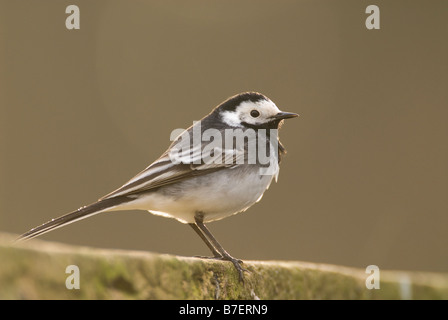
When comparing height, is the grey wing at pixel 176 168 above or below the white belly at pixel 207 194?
above

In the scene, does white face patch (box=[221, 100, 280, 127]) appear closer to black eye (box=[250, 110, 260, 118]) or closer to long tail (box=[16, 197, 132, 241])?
black eye (box=[250, 110, 260, 118])

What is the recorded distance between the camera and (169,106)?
1402 cm

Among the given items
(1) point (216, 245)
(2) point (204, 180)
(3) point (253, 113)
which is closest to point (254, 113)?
(3) point (253, 113)

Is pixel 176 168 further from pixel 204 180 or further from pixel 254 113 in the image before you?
pixel 254 113

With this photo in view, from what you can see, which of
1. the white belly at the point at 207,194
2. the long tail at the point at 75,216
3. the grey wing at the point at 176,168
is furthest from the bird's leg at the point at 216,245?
the long tail at the point at 75,216

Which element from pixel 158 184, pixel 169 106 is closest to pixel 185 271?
pixel 158 184

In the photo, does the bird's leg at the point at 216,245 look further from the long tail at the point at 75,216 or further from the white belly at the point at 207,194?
the long tail at the point at 75,216

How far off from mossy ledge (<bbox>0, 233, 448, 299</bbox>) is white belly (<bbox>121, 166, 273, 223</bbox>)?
63cm

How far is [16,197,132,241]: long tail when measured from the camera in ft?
13.5

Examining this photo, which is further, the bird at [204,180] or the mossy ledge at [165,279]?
the bird at [204,180]

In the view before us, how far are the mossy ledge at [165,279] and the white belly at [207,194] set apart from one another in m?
0.63

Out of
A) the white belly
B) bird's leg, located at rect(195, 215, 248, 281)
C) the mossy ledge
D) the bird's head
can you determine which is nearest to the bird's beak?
the bird's head

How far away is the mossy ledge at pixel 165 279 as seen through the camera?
7.85 feet
